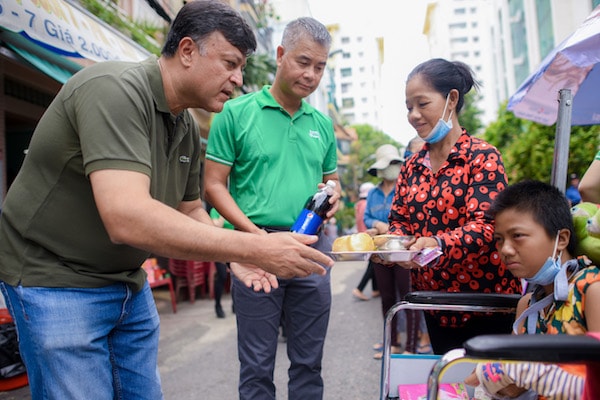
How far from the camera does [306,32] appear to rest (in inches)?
95.9

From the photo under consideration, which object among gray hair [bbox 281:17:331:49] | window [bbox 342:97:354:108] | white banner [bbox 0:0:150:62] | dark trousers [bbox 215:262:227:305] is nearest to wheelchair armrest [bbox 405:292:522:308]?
gray hair [bbox 281:17:331:49]

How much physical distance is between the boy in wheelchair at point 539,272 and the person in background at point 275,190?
0.82 metres

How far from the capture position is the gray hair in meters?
2.44

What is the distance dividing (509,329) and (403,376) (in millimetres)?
600

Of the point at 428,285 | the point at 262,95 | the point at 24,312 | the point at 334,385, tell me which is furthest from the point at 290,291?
the point at 334,385

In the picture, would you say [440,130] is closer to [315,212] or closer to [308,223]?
[315,212]

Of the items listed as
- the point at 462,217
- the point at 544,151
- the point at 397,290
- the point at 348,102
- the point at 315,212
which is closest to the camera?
the point at 315,212

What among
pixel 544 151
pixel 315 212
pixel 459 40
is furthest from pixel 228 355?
pixel 459 40

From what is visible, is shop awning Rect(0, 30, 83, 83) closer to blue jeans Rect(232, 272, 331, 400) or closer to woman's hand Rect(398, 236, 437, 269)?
blue jeans Rect(232, 272, 331, 400)

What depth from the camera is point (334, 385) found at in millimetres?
3887

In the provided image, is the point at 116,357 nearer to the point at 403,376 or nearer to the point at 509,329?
the point at 403,376

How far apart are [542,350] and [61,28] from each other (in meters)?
4.50

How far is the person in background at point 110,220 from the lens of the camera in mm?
1431

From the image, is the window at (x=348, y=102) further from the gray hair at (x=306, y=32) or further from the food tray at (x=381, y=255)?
the food tray at (x=381, y=255)
